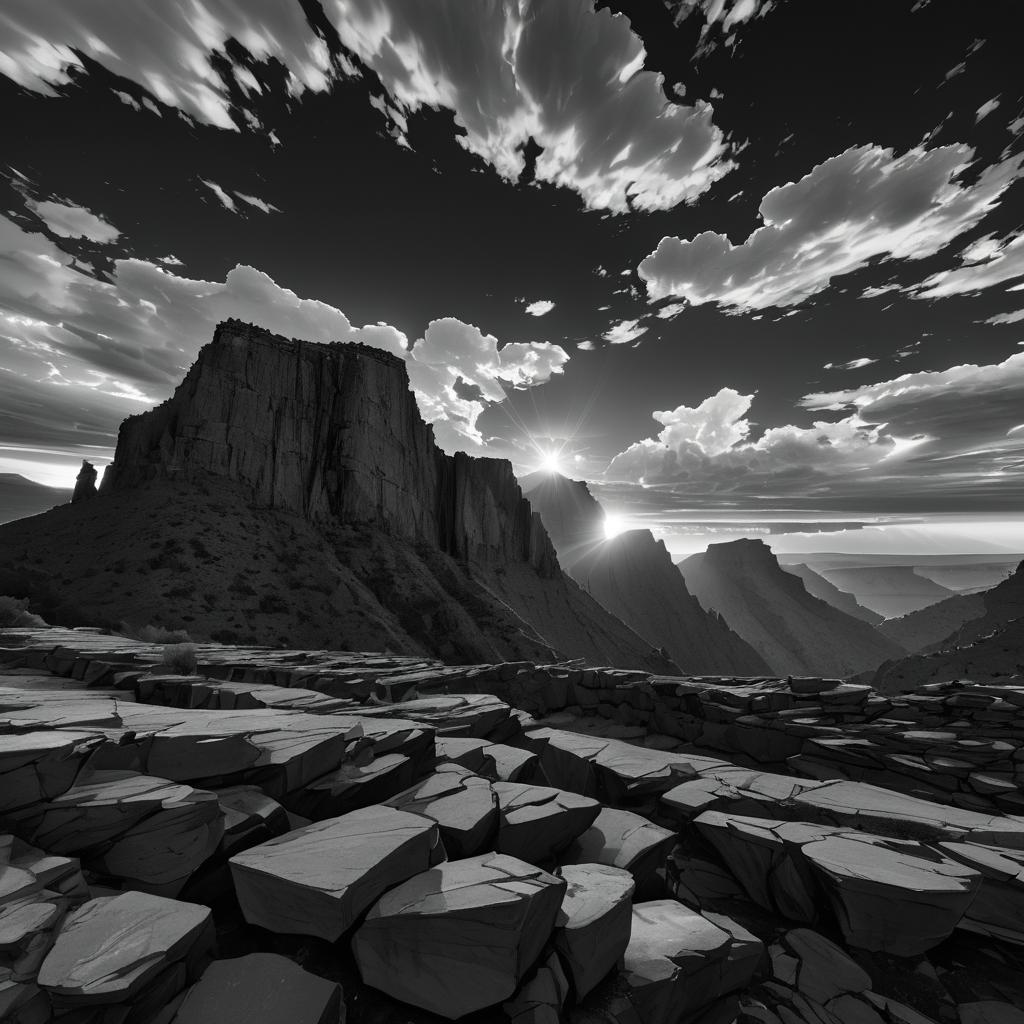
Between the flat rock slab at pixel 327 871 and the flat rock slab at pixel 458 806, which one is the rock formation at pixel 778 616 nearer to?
the flat rock slab at pixel 458 806

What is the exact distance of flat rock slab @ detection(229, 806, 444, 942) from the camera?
348 centimetres

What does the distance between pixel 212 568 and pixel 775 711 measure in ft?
129

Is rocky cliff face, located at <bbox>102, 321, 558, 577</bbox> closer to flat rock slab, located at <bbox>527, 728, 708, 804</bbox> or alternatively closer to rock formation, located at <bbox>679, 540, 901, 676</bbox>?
flat rock slab, located at <bbox>527, 728, 708, 804</bbox>

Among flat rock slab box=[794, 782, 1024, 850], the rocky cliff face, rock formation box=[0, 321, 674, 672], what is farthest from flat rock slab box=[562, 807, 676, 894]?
the rocky cliff face

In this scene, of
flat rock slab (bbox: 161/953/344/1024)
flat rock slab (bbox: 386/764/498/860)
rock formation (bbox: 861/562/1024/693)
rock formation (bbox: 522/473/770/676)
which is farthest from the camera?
rock formation (bbox: 522/473/770/676)

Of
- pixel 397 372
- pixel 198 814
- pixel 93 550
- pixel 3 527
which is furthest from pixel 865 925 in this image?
pixel 397 372

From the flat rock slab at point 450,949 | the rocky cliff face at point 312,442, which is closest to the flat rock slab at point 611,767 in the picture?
the flat rock slab at point 450,949

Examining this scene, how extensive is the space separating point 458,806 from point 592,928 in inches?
72.7

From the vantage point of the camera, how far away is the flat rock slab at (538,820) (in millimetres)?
5000

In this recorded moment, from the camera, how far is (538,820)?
5113mm

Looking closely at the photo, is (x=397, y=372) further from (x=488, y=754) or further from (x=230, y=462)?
(x=488, y=754)

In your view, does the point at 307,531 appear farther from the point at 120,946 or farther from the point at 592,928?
the point at 592,928

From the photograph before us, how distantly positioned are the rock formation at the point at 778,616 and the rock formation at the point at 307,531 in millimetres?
80235

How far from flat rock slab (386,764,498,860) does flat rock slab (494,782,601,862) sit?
168 millimetres
